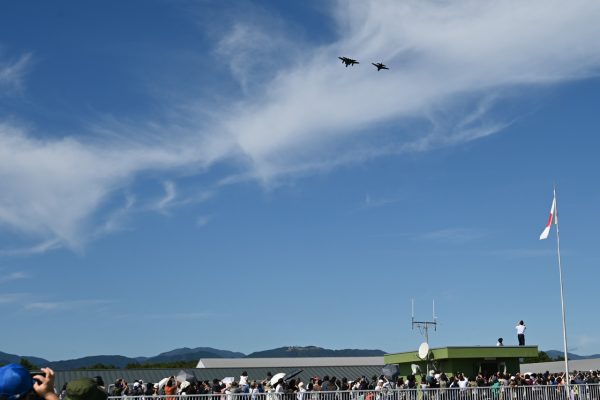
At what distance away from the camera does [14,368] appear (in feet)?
18.4

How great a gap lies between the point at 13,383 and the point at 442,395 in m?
25.4

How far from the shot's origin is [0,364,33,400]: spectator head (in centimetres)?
551

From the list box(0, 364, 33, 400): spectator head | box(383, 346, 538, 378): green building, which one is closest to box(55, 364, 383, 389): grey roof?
box(383, 346, 538, 378): green building

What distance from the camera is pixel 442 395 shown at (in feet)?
95.2

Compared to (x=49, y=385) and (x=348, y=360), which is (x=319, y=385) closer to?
(x=49, y=385)

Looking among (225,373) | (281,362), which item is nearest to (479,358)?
(225,373)

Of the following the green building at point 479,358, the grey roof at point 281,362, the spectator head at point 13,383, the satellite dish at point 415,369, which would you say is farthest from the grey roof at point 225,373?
the spectator head at point 13,383

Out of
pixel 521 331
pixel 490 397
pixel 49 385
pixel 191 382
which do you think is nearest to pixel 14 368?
pixel 49 385

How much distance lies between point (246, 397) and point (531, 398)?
A: 1240 centimetres

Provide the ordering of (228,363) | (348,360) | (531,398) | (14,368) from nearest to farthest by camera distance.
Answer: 1. (14,368)
2. (531,398)
3. (228,363)
4. (348,360)

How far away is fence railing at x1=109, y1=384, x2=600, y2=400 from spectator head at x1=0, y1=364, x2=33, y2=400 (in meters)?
18.5

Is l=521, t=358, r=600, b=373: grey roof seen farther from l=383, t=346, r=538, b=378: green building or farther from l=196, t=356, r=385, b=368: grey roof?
l=383, t=346, r=538, b=378: green building

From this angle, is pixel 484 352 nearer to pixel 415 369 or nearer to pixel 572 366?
pixel 415 369

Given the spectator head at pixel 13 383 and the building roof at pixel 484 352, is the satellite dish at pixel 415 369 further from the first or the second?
the spectator head at pixel 13 383
